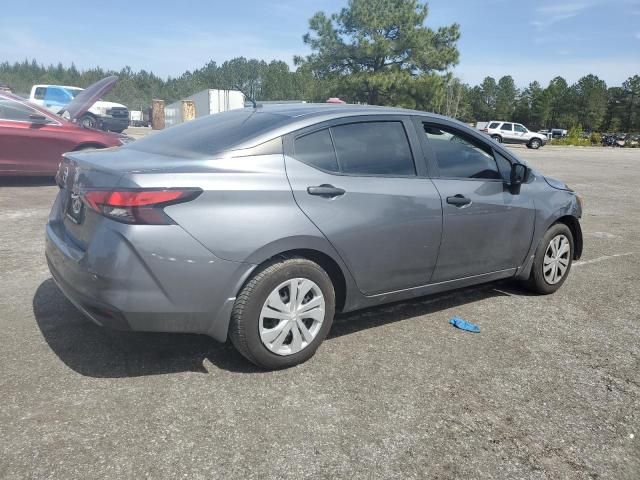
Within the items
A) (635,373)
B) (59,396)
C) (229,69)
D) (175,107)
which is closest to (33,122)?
(59,396)

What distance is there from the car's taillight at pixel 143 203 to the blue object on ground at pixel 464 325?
219cm

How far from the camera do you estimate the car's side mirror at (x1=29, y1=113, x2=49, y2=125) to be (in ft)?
29.3

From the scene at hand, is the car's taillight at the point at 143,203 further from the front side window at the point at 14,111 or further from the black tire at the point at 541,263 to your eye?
the front side window at the point at 14,111

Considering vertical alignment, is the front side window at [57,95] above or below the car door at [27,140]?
above

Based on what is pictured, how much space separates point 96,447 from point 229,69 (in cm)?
13169

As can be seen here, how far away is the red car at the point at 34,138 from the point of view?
874 centimetres

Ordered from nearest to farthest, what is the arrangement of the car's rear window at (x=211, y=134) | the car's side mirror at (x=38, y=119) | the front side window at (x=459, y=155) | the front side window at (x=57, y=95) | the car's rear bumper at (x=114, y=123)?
the car's rear window at (x=211, y=134)
the front side window at (x=459, y=155)
the car's side mirror at (x=38, y=119)
the car's rear bumper at (x=114, y=123)
the front side window at (x=57, y=95)

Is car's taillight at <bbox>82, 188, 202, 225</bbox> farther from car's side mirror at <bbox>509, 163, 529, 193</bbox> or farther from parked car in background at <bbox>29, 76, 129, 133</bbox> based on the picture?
parked car in background at <bbox>29, 76, 129, 133</bbox>

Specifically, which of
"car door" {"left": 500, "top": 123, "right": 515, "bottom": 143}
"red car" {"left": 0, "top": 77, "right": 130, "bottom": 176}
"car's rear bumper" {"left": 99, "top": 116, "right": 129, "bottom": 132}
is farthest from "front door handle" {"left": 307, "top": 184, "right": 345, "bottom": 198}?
"car door" {"left": 500, "top": 123, "right": 515, "bottom": 143}

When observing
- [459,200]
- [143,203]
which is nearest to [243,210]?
[143,203]

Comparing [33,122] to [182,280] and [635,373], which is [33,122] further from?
[635,373]

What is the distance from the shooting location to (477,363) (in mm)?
3363

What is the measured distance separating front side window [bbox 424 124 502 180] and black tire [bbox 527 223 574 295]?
0.77 meters

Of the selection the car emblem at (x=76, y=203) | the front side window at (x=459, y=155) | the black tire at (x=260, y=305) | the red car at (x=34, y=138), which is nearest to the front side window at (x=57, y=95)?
the red car at (x=34, y=138)
